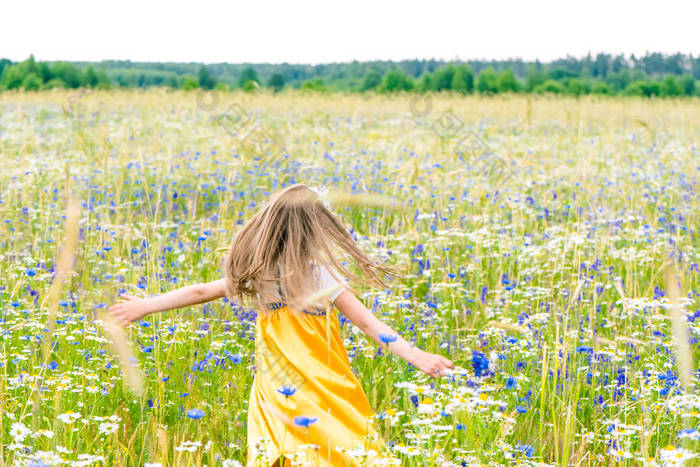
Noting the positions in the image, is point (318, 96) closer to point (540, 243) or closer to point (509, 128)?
point (509, 128)

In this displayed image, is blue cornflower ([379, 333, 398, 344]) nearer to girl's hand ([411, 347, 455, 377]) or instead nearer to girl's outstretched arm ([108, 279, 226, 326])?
girl's hand ([411, 347, 455, 377])

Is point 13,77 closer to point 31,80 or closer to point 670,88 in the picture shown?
point 31,80

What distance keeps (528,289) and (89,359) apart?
7.76 feet

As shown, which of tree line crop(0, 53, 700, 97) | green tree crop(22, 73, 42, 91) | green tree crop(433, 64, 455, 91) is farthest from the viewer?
green tree crop(433, 64, 455, 91)

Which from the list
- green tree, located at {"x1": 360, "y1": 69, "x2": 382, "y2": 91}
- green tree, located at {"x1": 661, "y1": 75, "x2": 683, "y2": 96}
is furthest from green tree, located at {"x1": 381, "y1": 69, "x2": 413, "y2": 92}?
green tree, located at {"x1": 661, "y1": 75, "x2": 683, "y2": 96}

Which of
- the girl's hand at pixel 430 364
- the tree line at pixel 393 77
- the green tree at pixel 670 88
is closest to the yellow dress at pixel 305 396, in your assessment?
the girl's hand at pixel 430 364

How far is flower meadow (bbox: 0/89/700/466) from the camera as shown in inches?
94.6

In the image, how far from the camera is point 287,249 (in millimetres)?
2516

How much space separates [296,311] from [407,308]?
4.78 ft

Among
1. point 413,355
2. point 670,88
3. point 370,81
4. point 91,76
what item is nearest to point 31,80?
point 91,76

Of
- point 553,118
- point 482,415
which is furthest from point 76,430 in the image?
point 553,118

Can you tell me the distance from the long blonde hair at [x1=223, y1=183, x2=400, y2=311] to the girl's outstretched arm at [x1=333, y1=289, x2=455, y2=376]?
0.34 feet

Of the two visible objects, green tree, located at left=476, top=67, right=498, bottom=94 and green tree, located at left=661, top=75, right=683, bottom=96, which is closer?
green tree, located at left=476, top=67, right=498, bottom=94

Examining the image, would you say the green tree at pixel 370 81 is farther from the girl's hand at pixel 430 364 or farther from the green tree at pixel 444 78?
the girl's hand at pixel 430 364
